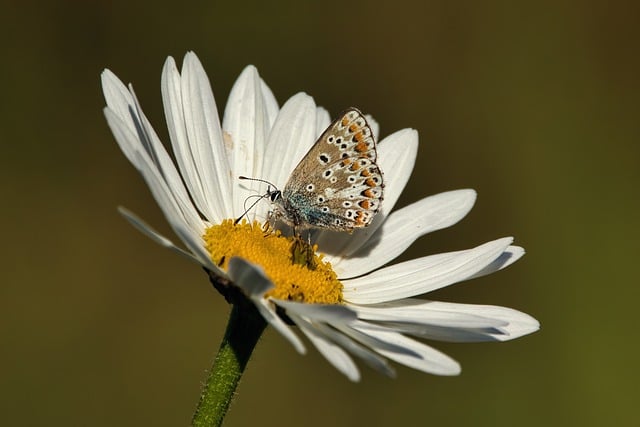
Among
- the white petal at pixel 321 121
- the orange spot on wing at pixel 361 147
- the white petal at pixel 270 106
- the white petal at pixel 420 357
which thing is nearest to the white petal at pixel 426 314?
the white petal at pixel 420 357

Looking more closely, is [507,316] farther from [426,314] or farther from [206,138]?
[206,138]

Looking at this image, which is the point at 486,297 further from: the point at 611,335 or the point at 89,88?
the point at 89,88

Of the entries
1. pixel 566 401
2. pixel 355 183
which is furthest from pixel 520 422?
pixel 355 183

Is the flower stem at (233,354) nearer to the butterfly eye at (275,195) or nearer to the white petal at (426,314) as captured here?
the white petal at (426,314)

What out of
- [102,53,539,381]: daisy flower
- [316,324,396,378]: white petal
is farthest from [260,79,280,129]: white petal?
[316,324,396,378]: white petal

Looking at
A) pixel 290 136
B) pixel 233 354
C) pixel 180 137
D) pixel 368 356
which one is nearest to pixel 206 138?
pixel 180 137

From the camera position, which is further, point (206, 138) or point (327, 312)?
point (206, 138)

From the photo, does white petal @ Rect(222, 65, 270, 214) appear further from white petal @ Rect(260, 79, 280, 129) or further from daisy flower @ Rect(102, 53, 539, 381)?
white petal @ Rect(260, 79, 280, 129)
